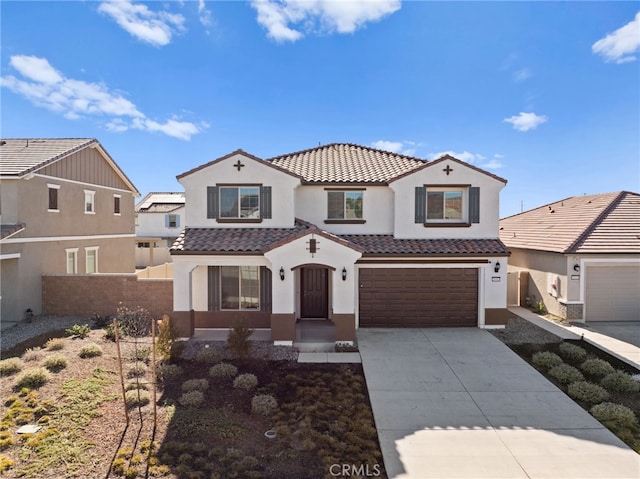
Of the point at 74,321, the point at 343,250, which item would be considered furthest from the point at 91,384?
the point at 343,250

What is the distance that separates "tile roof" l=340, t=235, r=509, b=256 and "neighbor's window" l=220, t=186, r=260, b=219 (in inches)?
155

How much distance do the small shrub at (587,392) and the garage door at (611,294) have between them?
7.45 m

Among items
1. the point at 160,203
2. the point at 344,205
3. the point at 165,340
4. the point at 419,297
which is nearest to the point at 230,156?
the point at 344,205

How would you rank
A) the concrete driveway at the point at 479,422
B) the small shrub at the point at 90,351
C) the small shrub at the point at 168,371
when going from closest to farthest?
the concrete driveway at the point at 479,422 < the small shrub at the point at 168,371 < the small shrub at the point at 90,351

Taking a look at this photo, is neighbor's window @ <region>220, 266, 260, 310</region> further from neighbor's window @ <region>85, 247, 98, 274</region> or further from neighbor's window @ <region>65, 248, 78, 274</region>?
neighbor's window @ <region>85, 247, 98, 274</region>

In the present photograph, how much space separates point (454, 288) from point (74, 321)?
15.6 metres

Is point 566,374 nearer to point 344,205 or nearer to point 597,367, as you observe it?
point 597,367

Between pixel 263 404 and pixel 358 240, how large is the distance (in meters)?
7.80

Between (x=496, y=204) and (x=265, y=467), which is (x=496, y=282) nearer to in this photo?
(x=496, y=204)

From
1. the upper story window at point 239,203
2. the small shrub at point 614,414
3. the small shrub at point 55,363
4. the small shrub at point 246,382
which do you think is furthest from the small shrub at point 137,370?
the small shrub at point 614,414

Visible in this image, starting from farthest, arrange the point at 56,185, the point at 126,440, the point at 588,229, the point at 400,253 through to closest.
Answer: the point at 56,185 → the point at 588,229 → the point at 400,253 → the point at 126,440

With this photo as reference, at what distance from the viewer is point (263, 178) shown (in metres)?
13.5

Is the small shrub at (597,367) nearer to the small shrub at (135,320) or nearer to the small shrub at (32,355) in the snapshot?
the small shrub at (135,320)

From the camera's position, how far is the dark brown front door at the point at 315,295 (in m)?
14.3
